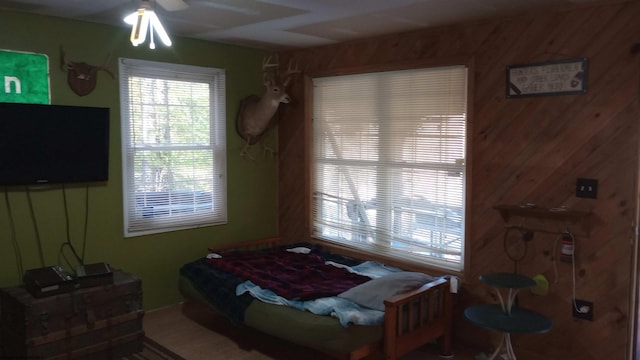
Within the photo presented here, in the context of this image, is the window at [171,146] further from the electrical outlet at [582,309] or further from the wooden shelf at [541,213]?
the electrical outlet at [582,309]

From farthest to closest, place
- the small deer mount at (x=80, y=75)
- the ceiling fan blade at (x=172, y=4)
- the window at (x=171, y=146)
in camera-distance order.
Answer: the window at (x=171, y=146), the small deer mount at (x=80, y=75), the ceiling fan blade at (x=172, y=4)

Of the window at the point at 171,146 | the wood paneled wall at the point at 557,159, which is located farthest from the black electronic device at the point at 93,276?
the wood paneled wall at the point at 557,159

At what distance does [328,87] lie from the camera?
15.3ft

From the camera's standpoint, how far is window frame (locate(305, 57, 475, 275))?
3613 millimetres

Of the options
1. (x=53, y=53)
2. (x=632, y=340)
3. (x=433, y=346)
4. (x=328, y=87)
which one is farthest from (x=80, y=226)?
(x=632, y=340)

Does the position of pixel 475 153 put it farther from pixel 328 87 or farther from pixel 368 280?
pixel 328 87

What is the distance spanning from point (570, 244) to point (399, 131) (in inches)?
60.7

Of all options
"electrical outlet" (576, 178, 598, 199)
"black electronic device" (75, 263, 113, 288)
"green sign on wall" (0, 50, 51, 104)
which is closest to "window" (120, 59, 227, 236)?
"green sign on wall" (0, 50, 51, 104)

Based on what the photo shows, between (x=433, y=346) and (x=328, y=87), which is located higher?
(x=328, y=87)

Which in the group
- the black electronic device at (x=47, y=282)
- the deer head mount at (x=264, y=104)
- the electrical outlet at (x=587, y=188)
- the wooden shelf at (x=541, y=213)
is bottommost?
the black electronic device at (x=47, y=282)

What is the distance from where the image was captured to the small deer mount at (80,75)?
12.1 feet

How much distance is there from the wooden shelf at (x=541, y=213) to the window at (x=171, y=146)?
8.32ft

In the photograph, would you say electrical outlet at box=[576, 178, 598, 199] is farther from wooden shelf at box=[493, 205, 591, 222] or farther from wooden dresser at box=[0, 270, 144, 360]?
wooden dresser at box=[0, 270, 144, 360]

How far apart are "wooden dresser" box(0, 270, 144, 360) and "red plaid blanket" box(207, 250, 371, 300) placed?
786 mm
